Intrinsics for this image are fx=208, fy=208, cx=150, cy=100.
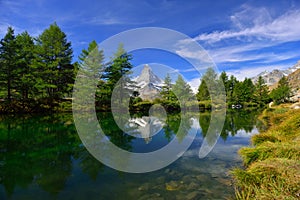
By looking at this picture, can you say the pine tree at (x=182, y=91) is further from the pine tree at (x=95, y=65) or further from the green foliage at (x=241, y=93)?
the green foliage at (x=241, y=93)

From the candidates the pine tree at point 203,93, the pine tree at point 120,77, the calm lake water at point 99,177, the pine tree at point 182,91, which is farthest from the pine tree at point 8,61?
the pine tree at point 203,93

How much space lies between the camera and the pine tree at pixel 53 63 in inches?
915

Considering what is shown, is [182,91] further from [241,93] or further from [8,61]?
[8,61]

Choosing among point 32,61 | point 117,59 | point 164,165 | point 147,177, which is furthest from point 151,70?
point 32,61

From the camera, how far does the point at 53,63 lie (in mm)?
23297

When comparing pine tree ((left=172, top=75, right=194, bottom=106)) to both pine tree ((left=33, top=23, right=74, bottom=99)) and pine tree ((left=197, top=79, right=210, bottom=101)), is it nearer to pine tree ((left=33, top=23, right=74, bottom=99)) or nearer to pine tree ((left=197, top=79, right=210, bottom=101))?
pine tree ((left=197, top=79, right=210, bottom=101))

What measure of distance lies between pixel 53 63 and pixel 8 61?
4.22m

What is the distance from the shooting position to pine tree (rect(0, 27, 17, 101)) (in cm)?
2128

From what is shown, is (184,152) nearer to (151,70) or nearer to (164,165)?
(164,165)

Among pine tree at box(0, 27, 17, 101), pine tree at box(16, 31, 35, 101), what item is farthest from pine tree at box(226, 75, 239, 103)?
pine tree at box(0, 27, 17, 101)

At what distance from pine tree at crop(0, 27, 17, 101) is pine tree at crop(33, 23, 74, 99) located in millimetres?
2095

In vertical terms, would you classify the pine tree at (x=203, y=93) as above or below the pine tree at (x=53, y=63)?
below

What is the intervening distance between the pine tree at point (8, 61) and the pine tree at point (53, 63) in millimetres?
2095

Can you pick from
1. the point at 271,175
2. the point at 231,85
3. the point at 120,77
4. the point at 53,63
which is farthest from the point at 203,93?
the point at 271,175
